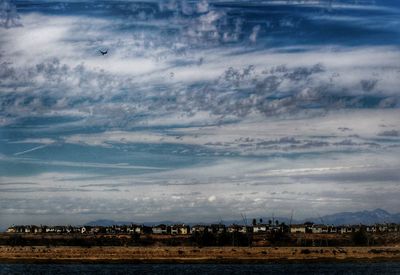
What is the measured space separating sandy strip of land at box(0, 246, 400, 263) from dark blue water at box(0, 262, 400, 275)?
23.1ft

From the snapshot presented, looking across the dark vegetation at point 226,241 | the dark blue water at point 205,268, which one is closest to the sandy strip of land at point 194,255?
the dark blue water at point 205,268

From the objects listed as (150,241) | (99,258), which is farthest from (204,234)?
(99,258)

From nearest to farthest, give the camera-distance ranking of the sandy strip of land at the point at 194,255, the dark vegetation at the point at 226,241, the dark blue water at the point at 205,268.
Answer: the dark blue water at the point at 205,268 < the sandy strip of land at the point at 194,255 < the dark vegetation at the point at 226,241

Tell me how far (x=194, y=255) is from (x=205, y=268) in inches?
877

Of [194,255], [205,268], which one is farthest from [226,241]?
[205,268]

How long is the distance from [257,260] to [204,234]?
38488 millimetres

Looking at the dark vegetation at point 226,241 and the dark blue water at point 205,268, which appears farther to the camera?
the dark vegetation at point 226,241

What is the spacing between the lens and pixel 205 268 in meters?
112

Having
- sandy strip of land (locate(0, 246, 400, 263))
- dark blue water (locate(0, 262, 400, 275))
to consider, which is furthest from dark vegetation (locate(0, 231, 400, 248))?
dark blue water (locate(0, 262, 400, 275))

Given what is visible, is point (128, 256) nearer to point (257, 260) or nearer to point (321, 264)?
point (257, 260)

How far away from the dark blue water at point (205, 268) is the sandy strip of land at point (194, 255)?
7055 mm

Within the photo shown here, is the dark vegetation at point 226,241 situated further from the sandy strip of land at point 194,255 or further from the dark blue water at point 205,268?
the dark blue water at point 205,268

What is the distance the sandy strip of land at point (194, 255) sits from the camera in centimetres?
12975

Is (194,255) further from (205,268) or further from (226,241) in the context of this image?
(226,241)
